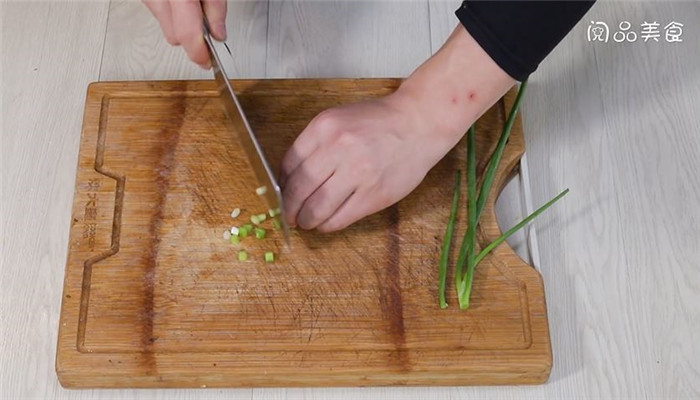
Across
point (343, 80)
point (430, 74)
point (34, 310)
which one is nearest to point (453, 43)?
point (430, 74)

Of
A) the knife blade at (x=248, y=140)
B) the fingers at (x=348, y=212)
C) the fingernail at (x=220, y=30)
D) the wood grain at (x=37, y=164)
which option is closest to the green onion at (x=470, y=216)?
the fingers at (x=348, y=212)

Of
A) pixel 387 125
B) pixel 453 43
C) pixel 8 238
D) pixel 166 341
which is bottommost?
pixel 166 341

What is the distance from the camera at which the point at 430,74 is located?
1394 millimetres

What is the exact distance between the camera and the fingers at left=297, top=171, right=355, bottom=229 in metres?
1.38

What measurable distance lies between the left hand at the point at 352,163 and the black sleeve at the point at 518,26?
155 millimetres

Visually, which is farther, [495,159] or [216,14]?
[495,159]

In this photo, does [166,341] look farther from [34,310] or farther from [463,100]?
[463,100]

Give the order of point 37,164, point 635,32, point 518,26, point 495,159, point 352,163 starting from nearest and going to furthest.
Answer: point 518,26, point 352,163, point 495,159, point 37,164, point 635,32

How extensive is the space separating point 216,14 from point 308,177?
0.87 feet

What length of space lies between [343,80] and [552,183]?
387 millimetres

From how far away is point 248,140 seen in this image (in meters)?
1.39

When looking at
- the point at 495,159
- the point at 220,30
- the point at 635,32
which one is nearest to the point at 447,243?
the point at 495,159

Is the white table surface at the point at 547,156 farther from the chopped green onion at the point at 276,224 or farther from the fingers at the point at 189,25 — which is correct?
the fingers at the point at 189,25

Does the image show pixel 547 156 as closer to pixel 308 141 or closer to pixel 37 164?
pixel 308 141
